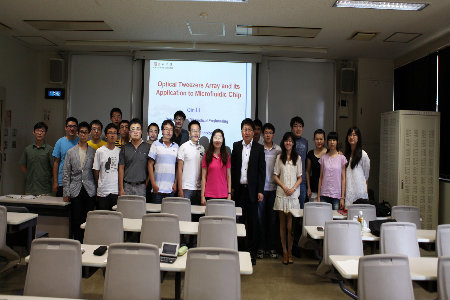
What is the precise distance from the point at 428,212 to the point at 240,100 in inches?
149

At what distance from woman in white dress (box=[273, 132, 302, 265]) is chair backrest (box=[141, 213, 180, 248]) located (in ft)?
6.90

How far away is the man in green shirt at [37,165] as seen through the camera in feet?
19.9

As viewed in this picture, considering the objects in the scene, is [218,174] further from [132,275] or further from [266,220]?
[132,275]

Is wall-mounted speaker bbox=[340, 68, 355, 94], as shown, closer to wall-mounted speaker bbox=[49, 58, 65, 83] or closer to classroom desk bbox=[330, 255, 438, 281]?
classroom desk bbox=[330, 255, 438, 281]

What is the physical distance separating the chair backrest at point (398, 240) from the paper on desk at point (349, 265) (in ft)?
1.97

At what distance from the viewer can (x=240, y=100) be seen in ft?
24.7

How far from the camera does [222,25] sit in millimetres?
6047

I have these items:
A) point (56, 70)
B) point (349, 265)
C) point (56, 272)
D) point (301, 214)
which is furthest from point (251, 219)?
point (56, 70)

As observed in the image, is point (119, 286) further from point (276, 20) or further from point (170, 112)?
point (170, 112)

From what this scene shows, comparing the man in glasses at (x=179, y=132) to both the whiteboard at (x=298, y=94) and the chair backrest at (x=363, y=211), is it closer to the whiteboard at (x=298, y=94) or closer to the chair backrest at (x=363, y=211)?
the whiteboard at (x=298, y=94)

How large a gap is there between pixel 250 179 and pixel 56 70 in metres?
4.92

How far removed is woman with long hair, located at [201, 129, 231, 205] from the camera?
5.24 m

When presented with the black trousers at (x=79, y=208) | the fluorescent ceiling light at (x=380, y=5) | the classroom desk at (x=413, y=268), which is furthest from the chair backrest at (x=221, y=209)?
the fluorescent ceiling light at (x=380, y=5)

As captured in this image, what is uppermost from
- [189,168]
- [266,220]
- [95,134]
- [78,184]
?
[95,134]
